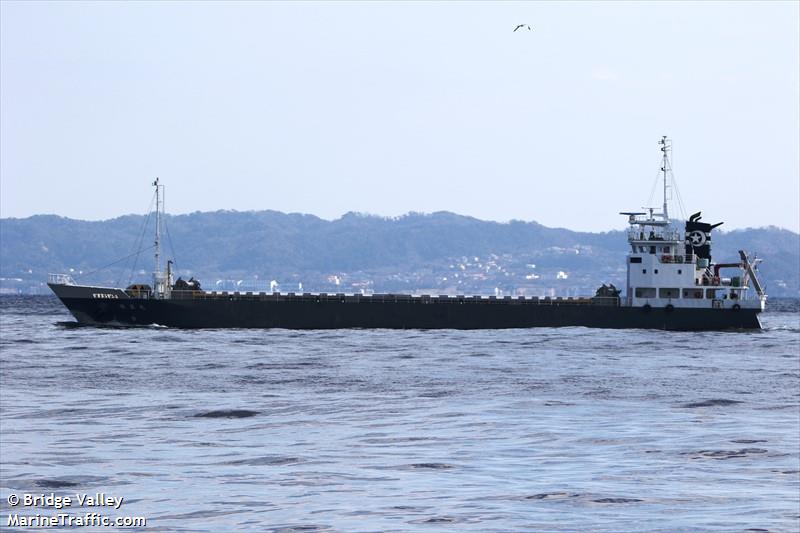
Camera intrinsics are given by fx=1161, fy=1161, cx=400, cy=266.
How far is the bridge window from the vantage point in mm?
99312

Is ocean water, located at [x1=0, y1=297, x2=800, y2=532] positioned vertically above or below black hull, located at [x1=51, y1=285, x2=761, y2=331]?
below

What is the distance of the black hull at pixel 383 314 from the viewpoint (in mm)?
94625

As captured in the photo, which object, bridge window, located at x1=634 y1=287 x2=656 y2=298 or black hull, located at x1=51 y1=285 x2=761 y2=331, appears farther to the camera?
bridge window, located at x1=634 y1=287 x2=656 y2=298

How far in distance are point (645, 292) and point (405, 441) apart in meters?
71.8

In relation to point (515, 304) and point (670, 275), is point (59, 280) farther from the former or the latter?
point (670, 275)

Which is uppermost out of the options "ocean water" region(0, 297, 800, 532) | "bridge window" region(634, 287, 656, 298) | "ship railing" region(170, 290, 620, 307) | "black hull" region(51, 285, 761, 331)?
"bridge window" region(634, 287, 656, 298)

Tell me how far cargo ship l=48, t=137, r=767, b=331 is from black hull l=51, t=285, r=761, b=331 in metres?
0.08

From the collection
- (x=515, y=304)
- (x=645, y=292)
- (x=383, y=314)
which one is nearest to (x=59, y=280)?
(x=383, y=314)

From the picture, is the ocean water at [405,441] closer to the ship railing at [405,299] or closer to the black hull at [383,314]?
the black hull at [383,314]

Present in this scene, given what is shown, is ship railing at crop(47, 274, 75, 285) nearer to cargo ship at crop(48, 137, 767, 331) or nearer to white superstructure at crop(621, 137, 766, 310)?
cargo ship at crop(48, 137, 767, 331)

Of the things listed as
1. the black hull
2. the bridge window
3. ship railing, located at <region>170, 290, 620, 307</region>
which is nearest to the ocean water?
the black hull

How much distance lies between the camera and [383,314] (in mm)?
98000

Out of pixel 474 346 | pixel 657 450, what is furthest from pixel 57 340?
pixel 657 450

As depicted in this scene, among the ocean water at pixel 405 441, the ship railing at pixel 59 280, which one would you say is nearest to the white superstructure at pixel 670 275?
the ocean water at pixel 405 441
